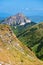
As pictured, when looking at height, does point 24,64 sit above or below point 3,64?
above

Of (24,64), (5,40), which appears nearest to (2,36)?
(5,40)

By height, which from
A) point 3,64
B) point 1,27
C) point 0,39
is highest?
point 1,27

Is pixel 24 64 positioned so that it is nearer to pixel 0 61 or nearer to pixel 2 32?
pixel 0 61

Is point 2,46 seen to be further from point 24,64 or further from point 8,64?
point 8,64

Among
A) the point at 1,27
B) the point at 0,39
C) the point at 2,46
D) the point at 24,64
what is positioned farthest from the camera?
the point at 1,27

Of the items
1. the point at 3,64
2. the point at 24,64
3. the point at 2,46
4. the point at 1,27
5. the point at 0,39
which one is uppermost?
the point at 1,27

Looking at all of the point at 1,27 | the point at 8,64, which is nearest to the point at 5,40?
the point at 1,27

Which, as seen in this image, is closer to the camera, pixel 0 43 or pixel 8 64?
pixel 8 64

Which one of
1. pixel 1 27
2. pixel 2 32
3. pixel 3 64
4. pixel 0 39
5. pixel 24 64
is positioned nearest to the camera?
pixel 3 64

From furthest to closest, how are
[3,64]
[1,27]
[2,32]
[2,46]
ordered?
[1,27], [2,32], [2,46], [3,64]
